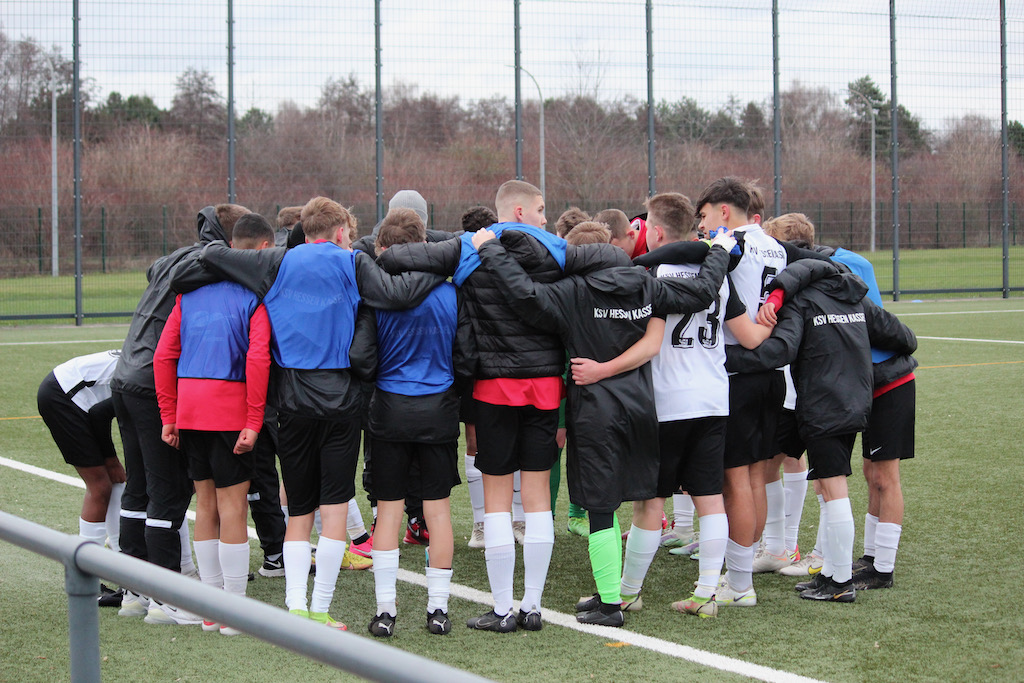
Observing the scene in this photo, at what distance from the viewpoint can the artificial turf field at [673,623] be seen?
3715 millimetres

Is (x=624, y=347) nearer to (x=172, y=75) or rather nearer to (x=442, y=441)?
(x=442, y=441)

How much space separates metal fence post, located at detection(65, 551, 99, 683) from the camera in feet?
6.14

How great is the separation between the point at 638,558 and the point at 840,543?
3.04ft

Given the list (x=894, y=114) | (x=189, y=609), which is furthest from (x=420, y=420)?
(x=894, y=114)

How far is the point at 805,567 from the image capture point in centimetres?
504

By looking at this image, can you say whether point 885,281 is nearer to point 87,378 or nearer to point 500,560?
point 500,560

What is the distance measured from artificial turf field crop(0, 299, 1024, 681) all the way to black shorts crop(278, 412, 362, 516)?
23.3 inches

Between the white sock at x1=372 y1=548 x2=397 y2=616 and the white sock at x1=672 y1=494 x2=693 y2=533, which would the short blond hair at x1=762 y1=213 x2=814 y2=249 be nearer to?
the white sock at x1=672 y1=494 x2=693 y2=533

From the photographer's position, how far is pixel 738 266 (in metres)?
4.75

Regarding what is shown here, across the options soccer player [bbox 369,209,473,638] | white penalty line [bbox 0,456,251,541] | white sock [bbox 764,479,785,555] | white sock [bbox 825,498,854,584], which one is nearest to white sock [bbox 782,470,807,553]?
white sock [bbox 764,479,785,555]

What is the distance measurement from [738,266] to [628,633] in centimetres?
178

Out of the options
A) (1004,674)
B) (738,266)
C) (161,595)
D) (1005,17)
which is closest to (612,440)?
(738,266)

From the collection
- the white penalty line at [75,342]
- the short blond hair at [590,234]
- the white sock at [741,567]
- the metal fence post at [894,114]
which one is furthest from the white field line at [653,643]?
the metal fence post at [894,114]

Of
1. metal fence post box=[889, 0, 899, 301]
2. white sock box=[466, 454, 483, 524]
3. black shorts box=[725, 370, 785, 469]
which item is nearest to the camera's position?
black shorts box=[725, 370, 785, 469]
